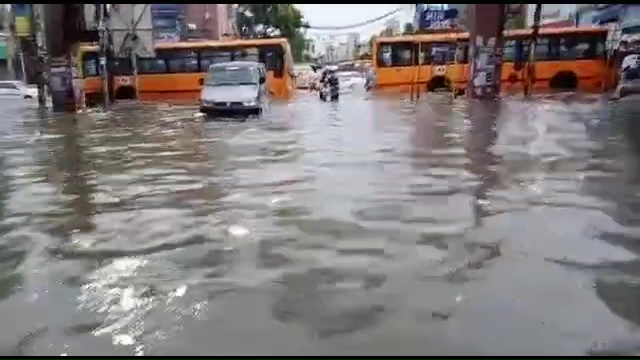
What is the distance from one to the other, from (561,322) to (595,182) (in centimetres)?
536

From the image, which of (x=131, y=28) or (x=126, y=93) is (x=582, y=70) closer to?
(x=131, y=28)

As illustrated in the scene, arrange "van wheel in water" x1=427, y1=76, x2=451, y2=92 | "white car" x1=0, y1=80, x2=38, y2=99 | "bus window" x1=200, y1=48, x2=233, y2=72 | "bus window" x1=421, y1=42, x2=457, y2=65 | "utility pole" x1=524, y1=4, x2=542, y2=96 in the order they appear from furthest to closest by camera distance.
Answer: "white car" x1=0, y1=80, x2=38, y2=99
"van wheel in water" x1=427, y1=76, x2=451, y2=92
"bus window" x1=421, y1=42, x2=457, y2=65
"bus window" x1=200, y1=48, x2=233, y2=72
"utility pole" x1=524, y1=4, x2=542, y2=96

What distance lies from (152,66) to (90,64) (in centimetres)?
255

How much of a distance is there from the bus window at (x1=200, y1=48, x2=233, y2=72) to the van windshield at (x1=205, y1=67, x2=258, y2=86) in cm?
797

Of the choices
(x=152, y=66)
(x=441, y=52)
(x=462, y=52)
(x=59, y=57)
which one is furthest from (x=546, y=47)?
(x=59, y=57)

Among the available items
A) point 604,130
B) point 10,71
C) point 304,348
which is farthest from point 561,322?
point 10,71

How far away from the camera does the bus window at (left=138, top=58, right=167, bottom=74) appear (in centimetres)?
3025

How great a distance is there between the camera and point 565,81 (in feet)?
99.2

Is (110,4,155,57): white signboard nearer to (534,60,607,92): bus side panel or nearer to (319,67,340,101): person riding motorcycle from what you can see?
(319,67,340,101): person riding motorcycle

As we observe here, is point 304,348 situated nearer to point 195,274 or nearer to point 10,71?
point 195,274

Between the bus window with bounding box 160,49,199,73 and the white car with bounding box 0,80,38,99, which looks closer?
the bus window with bounding box 160,49,199,73

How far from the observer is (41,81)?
2881 cm

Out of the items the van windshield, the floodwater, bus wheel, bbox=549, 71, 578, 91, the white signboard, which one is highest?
the white signboard

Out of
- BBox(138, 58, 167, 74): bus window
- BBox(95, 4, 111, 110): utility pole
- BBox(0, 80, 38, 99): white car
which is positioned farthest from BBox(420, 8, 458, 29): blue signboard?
BBox(0, 80, 38, 99): white car
